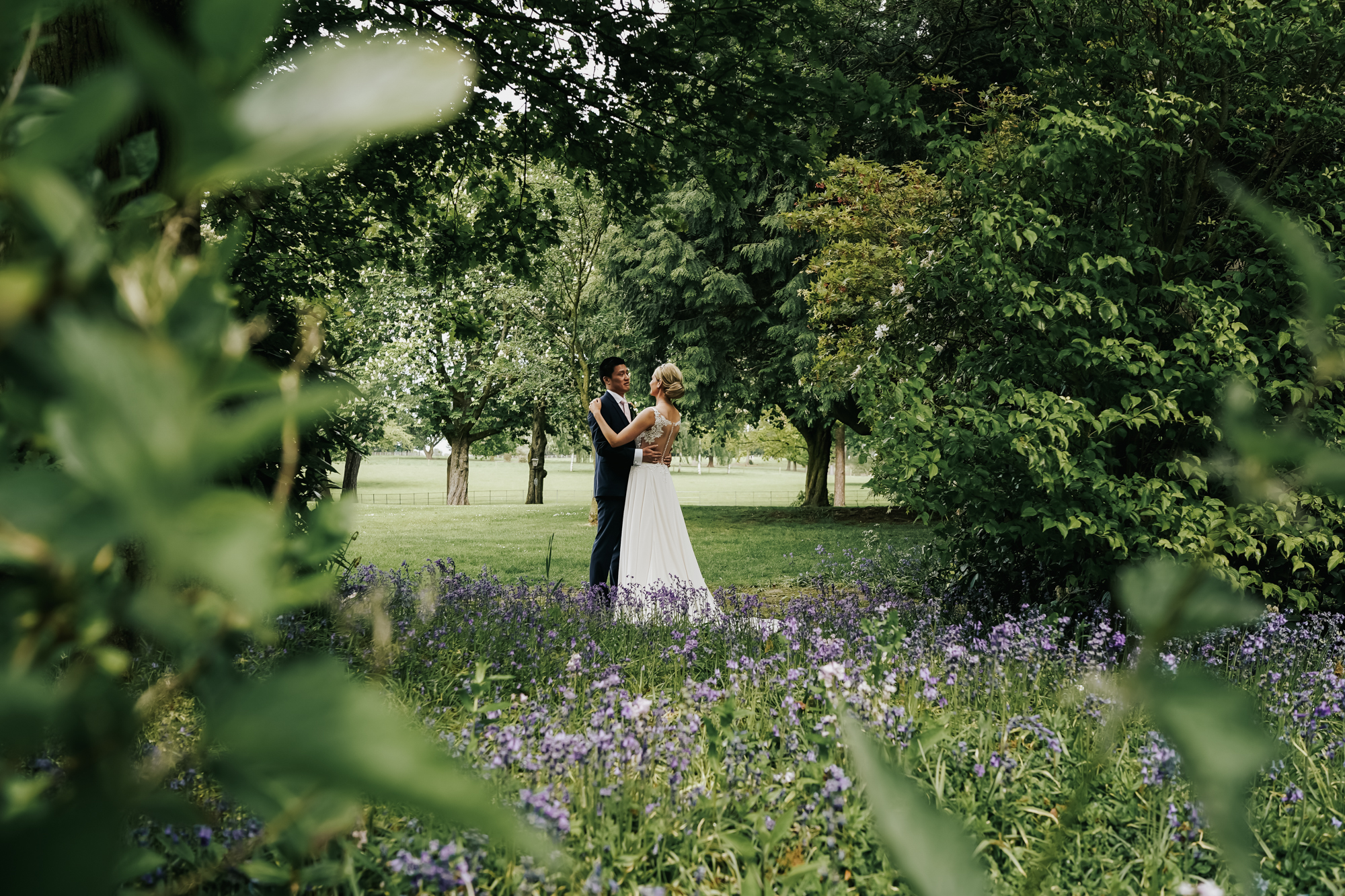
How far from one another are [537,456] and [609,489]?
77.3 ft

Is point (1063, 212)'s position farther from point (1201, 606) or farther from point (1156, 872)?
point (1201, 606)

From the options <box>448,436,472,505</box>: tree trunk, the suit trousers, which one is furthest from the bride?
<box>448,436,472,505</box>: tree trunk

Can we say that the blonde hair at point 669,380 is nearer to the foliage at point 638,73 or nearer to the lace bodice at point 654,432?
the lace bodice at point 654,432

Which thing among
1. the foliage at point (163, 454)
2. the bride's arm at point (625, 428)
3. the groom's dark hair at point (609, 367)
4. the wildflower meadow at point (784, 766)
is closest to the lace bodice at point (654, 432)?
the bride's arm at point (625, 428)

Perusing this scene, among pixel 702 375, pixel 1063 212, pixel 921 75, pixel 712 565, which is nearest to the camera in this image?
pixel 1063 212

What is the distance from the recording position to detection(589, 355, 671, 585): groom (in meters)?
7.53

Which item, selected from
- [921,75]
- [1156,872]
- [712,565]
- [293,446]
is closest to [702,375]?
[712,565]

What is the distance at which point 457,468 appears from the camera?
1188 inches

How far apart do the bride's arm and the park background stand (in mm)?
1374

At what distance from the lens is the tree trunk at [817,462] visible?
21.6m

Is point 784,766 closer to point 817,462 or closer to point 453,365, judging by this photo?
point 817,462

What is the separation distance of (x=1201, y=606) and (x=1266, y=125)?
6254 millimetres

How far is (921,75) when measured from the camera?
19.8 feet

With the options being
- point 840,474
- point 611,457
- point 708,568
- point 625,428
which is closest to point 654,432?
point 625,428
